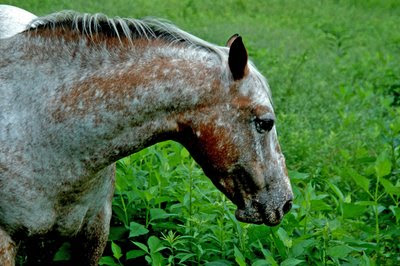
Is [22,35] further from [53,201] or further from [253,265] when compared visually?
[253,265]

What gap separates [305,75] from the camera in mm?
9188

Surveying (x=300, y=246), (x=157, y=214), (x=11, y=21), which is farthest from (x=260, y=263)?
(x=11, y=21)

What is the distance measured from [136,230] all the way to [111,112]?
3.41ft

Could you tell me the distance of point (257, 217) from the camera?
142 inches

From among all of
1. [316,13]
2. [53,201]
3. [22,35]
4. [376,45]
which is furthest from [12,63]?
[316,13]

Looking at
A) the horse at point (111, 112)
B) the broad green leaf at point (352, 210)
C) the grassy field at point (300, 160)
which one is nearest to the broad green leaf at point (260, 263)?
the grassy field at point (300, 160)

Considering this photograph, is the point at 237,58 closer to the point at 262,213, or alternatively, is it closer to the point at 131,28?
the point at 131,28

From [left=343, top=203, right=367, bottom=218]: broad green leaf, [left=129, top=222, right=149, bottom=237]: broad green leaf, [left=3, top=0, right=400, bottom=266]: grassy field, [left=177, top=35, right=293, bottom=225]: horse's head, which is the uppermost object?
[left=177, top=35, right=293, bottom=225]: horse's head

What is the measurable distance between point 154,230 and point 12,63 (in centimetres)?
145

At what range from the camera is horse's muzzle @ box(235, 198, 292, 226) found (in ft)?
11.7

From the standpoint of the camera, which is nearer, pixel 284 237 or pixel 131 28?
pixel 131 28

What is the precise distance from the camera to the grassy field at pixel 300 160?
13.5 ft

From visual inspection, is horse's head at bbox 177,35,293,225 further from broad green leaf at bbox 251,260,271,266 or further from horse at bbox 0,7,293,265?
broad green leaf at bbox 251,260,271,266

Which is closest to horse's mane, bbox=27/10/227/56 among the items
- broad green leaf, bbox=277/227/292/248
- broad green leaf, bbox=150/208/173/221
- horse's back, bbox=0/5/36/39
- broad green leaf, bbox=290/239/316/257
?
horse's back, bbox=0/5/36/39
